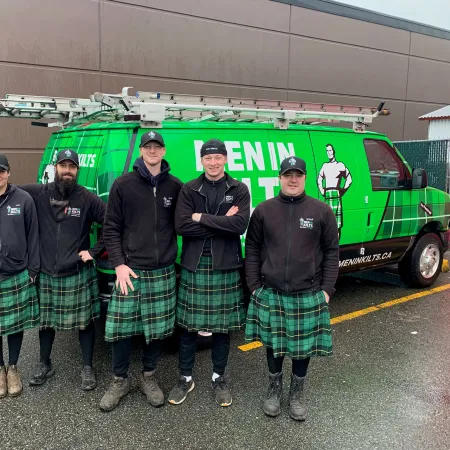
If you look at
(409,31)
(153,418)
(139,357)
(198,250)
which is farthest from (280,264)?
(409,31)

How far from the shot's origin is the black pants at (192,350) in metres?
3.32

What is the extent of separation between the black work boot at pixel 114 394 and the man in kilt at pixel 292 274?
97cm

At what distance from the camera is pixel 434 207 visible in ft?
19.2

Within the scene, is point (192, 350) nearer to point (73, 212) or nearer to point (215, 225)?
point (215, 225)

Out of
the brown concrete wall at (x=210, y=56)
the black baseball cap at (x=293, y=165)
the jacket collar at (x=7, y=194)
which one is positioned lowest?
the jacket collar at (x=7, y=194)

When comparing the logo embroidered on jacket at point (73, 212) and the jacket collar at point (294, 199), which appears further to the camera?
the logo embroidered on jacket at point (73, 212)

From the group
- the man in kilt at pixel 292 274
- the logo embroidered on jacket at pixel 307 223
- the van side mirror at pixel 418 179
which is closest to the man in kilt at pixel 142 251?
the man in kilt at pixel 292 274

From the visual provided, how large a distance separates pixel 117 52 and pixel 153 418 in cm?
825

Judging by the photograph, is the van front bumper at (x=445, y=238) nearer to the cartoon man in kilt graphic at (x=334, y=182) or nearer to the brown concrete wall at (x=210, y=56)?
the cartoon man in kilt graphic at (x=334, y=182)

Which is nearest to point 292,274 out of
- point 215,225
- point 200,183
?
point 215,225

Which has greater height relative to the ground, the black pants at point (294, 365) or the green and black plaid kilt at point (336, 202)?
the green and black plaid kilt at point (336, 202)

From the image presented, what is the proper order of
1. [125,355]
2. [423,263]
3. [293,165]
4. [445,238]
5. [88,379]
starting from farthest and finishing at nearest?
[445,238]
[423,263]
[88,379]
[125,355]
[293,165]

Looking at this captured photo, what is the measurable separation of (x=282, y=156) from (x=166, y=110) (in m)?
1.16

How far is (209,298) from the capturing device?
321cm
